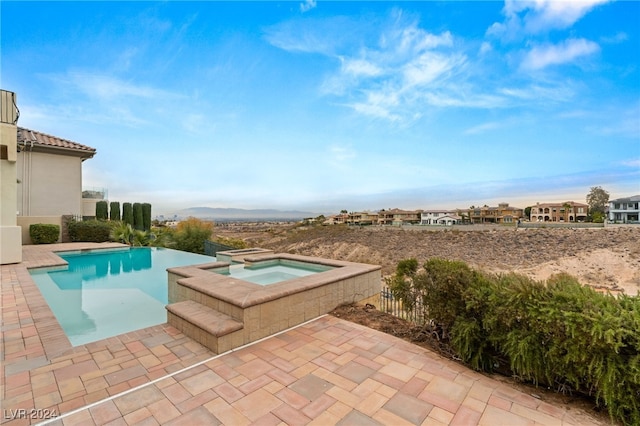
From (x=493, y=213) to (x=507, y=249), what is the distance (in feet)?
131

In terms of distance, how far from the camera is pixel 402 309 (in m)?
4.93

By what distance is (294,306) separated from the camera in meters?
4.63

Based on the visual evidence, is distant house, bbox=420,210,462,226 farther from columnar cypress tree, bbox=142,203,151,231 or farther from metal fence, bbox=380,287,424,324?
metal fence, bbox=380,287,424,324

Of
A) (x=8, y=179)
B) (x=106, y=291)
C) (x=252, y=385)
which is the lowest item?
(x=106, y=291)

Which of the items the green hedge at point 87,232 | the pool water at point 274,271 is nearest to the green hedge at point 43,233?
the green hedge at point 87,232

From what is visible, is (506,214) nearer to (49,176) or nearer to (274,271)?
(274,271)

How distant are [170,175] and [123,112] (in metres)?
6.17

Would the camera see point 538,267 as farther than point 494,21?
Yes

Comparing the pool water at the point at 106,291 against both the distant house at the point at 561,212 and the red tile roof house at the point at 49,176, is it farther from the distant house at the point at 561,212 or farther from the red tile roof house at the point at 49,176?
the distant house at the point at 561,212

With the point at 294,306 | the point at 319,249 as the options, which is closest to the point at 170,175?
the point at 319,249

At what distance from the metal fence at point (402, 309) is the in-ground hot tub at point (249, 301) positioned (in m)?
0.37

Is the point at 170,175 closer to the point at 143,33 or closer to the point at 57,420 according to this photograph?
the point at 143,33

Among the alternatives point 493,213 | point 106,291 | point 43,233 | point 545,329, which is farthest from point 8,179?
point 493,213

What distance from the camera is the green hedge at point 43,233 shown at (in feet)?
47.3
